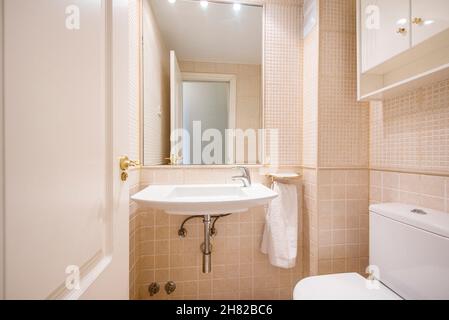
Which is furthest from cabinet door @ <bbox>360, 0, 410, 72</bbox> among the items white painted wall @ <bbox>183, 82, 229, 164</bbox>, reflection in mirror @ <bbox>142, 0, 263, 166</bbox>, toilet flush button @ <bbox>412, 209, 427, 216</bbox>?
white painted wall @ <bbox>183, 82, 229, 164</bbox>

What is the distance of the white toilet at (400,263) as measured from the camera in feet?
2.50

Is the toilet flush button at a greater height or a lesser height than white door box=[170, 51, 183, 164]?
lesser

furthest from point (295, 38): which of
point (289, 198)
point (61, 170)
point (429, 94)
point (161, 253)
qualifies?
point (161, 253)

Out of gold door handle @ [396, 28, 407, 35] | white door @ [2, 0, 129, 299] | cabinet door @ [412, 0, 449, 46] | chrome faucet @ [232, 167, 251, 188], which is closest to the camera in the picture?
white door @ [2, 0, 129, 299]

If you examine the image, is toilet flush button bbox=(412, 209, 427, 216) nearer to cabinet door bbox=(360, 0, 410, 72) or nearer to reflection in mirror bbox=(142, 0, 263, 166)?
cabinet door bbox=(360, 0, 410, 72)

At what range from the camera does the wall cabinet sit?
787 mm

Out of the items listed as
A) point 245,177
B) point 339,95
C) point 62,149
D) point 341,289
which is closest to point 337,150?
point 339,95

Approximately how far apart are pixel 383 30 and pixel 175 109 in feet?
3.91

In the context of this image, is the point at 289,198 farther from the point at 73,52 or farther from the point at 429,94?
A: the point at 73,52

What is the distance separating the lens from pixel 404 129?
42.1 inches

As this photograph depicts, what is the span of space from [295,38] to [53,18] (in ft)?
4.64

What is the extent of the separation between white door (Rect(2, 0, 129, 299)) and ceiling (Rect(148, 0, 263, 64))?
816 mm

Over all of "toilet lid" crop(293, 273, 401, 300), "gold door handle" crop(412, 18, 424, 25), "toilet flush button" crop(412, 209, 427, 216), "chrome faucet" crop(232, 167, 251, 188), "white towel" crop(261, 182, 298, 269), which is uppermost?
"gold door handle" crop(412, 18, 424, 25)
